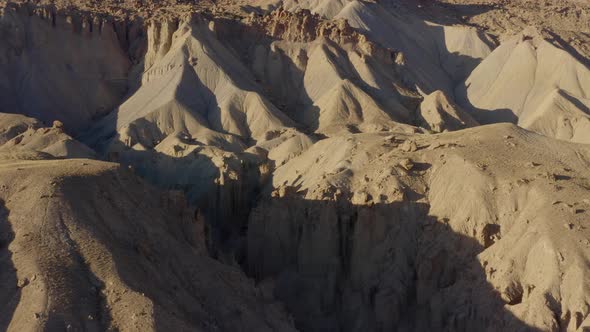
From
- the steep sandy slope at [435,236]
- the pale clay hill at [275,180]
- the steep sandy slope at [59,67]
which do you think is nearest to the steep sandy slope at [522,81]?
the pale clay hill at [275,180]

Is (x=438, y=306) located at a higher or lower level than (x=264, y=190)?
higher

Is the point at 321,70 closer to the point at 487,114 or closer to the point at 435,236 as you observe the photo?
the point at 487,114

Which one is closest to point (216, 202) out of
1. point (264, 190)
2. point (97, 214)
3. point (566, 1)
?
point (264, 190)

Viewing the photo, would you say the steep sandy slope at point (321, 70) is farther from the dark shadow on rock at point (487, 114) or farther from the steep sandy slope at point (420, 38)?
the dark shadow on rock at point (487, 114)

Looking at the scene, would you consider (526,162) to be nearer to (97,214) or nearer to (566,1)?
(97,214)

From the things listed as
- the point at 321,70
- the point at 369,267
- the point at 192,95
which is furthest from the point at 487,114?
the point at 369,267

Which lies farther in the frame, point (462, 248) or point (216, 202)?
point (216, 202)
